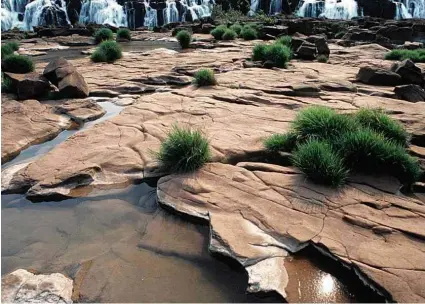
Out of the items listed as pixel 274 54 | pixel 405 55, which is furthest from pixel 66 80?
pixel 405 55

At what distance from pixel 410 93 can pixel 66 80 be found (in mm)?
8081

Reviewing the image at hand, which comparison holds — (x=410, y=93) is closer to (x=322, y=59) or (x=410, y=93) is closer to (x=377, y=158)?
(x=377, y=158)

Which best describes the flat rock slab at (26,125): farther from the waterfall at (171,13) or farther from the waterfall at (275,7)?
the waterfall at (275,7)

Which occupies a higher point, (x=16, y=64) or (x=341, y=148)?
(x=16, y=64)

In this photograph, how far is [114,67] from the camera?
12641 mm

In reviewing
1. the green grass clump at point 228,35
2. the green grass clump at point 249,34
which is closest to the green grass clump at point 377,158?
the green grass clump at point 249,34

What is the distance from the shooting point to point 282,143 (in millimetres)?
5555

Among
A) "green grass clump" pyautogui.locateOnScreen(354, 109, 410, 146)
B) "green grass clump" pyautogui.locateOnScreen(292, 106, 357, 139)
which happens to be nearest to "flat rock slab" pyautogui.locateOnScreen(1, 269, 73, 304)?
"green grass clump" pyautogui.locateOnScreen(292, 106, 357, 139)

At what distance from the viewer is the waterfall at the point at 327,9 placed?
143ft

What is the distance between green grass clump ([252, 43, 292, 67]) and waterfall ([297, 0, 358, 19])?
3392cm

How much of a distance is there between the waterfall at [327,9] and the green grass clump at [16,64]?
39.7 m

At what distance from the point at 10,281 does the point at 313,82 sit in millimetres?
8501

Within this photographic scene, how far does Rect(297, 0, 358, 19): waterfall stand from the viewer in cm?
4356

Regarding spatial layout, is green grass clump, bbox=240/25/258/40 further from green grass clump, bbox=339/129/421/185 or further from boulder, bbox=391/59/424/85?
green grass clump, bbox=339/129/421/185
